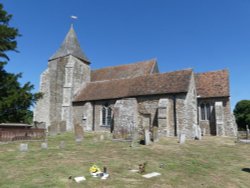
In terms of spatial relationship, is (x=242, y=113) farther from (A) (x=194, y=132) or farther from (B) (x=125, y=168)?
(B) (x=125, y=168)

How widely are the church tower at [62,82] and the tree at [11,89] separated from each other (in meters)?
7.29

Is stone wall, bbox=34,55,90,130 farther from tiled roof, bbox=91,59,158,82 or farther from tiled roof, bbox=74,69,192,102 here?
tiled roof, bbox=91,59,158,82

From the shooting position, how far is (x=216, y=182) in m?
8.29

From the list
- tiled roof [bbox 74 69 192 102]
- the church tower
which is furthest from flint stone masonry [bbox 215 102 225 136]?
the church tower

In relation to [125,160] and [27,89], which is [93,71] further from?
[125,160]

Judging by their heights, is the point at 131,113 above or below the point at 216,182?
above

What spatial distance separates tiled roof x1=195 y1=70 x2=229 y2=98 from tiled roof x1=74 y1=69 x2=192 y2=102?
3.98 m

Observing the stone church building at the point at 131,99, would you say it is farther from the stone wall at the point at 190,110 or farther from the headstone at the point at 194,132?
the headstone at the point at 194,132

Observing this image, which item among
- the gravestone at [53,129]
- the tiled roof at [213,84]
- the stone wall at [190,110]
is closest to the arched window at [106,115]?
the gravestone at [53,129]

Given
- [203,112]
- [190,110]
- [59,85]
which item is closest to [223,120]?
[203,112]

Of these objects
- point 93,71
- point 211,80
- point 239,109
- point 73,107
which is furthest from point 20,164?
point 239,109

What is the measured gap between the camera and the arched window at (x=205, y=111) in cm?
2614

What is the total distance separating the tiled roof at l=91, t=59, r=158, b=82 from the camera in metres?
30.8

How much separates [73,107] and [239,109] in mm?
36919
